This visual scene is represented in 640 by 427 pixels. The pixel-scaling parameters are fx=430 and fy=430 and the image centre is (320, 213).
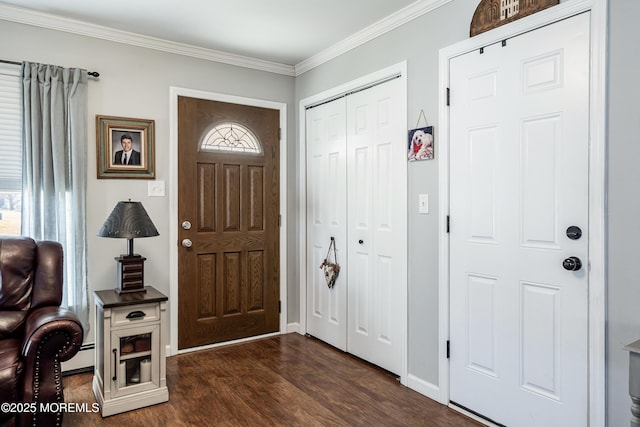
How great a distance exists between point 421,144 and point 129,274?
2.03 meters

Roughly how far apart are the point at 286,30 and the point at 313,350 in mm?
2512

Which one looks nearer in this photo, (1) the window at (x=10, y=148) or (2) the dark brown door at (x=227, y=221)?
(1) the window at (x=10, y=148)

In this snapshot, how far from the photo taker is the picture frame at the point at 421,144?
2645 millimetres

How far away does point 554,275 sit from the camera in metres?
2.03

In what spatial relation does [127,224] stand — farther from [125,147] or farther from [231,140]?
[231,140]

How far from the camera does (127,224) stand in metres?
2.60

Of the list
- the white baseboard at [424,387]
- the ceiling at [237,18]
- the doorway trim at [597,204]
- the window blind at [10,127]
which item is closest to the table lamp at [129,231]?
the window blind at [10,127]

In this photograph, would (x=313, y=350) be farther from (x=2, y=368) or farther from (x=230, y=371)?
(x=2, y=368)

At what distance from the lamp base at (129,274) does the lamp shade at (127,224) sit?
0.24m

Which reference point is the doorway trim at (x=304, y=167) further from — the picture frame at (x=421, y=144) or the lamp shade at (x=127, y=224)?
the lamp shade at (x=127, y=224)

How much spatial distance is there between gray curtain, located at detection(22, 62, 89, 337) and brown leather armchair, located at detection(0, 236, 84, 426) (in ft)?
1.26

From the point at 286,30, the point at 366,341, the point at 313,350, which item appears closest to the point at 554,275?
the point at 366,341

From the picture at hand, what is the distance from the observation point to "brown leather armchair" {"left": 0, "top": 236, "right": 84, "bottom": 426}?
191 cm

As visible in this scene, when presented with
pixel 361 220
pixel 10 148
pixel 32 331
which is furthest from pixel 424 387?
pixel 10 148
